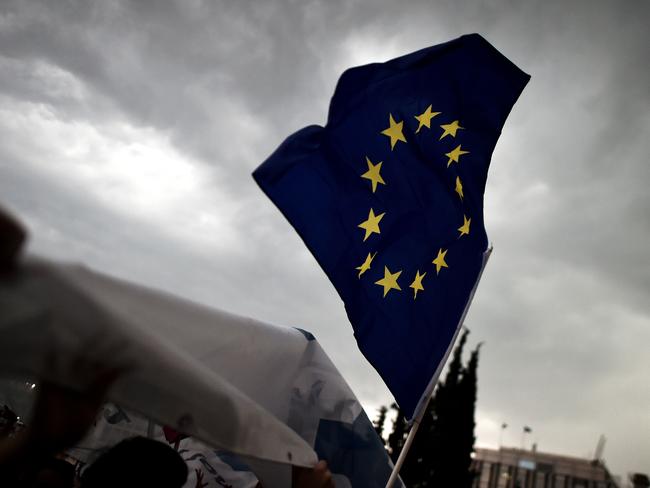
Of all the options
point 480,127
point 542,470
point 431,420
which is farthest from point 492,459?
point 480,127

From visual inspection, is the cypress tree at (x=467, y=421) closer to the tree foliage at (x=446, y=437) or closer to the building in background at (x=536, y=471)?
the tree foliage at (x=446, y=437)

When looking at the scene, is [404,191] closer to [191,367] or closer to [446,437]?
[191,367]

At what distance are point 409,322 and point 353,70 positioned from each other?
1.76 metres

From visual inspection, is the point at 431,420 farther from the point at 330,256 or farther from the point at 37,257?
the point at 37,257

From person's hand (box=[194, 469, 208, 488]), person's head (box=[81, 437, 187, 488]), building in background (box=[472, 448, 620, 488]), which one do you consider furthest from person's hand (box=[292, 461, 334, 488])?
building in background (box=[472, 448, 620, 488])

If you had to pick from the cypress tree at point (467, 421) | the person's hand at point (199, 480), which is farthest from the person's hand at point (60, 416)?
the cypress tree at point (467, 421)

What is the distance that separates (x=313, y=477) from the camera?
5.99 ft

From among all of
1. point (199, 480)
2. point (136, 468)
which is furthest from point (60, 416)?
point (199, 480)

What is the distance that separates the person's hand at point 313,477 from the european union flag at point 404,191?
143 centimetres

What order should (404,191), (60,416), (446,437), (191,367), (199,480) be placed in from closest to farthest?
(60,416)
(191,367)
(199,480)
(404,191)
(446,437)

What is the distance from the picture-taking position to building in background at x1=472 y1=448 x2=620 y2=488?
60156 mm

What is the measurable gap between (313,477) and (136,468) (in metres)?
0.64

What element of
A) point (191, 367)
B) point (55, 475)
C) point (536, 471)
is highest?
point (536, 471)

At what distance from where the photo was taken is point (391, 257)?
3502mm
